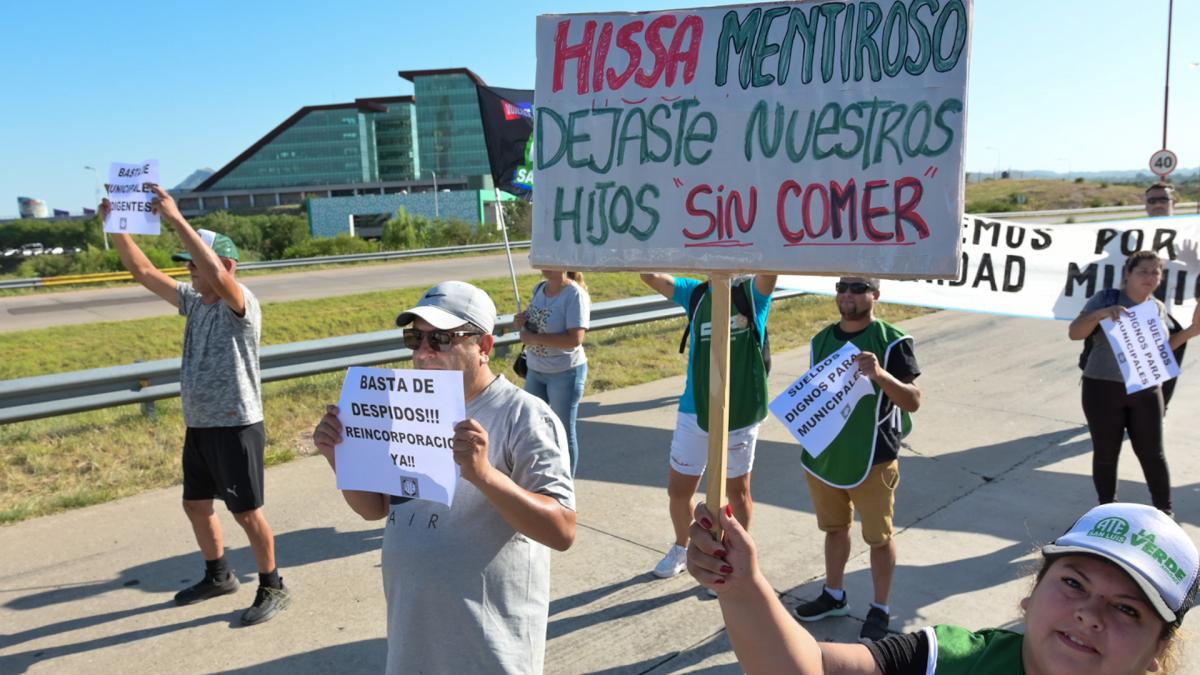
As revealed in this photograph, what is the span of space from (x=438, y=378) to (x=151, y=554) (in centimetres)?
381

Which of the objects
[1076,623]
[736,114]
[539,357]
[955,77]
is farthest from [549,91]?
[539,357]

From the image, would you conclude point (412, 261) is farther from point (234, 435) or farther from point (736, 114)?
point (736, 114)

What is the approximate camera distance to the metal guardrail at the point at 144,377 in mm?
6457

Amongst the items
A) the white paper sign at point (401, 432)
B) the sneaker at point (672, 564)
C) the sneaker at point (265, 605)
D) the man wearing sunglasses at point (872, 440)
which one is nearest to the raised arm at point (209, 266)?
the sneaker at point (265, 605)

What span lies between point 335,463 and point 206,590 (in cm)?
253

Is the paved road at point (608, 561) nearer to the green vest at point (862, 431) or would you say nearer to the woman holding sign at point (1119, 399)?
the woman holding sign at point (1119, 399)

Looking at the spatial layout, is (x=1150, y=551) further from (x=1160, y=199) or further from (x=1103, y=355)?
(x=1160, y=199)

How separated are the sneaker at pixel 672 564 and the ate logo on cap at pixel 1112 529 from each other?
311 centimetres

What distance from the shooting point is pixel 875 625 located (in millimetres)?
3830

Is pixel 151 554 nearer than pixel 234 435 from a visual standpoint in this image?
No

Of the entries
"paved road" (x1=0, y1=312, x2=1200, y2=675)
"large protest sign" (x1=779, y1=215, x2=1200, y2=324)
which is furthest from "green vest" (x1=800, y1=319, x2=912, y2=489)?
"large protest sign" (x1=779, y1=215, x2=1200, y2=324)

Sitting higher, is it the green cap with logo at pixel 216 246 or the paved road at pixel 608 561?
the green cap with logo at pixel 216 246

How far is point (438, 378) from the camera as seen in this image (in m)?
2.14

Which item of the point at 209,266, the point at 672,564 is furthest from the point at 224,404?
the point at 672,564
